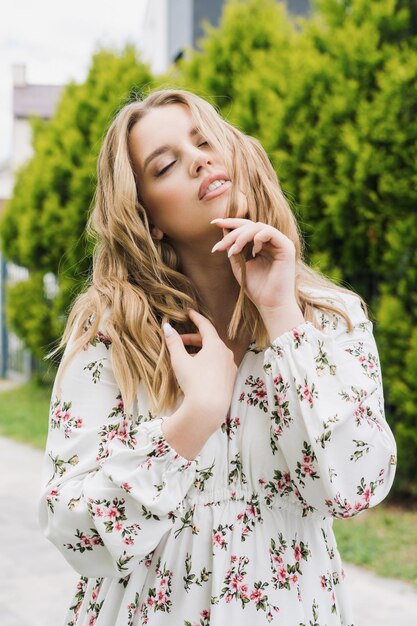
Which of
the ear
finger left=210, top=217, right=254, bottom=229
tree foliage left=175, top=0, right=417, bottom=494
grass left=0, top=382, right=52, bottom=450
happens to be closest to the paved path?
tree foliage left=175, top=0, right=417, bottom=494

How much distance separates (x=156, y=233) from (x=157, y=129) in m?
0.25

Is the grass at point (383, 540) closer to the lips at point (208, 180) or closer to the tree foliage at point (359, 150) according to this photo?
the tree foliage at point (359, 150)

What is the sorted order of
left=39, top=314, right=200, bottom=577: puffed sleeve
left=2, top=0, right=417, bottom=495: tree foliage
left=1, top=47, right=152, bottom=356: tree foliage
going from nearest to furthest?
left=39, top=314, right=200, bottom=577: puffed sleeve < left=2, top=0, right=417, bottom=495: tree foliage < left=1, top=47, right=152, bottom=356: tree foliage

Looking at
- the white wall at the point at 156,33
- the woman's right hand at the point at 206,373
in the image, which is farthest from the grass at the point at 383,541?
the white wall at the point at 156,33

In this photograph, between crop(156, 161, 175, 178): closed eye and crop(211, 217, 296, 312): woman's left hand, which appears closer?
crop(211, 217, 296, 312): woman's left hand

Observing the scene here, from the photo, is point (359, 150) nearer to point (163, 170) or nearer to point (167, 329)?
point (163, 170)

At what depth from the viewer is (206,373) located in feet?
4.80

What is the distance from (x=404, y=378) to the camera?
4699mm

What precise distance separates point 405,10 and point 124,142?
3797mm

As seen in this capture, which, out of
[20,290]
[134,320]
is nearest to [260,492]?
[134,320]

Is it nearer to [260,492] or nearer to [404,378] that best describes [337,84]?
[404,378]

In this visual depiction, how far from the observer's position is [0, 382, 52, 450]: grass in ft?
26.3

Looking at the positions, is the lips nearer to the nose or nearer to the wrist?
the nose

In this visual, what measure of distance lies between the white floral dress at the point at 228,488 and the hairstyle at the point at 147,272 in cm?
5
